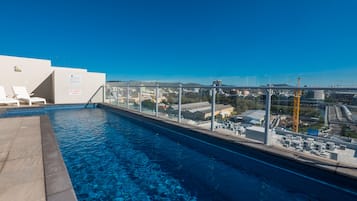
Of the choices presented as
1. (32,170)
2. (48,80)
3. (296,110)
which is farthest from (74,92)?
(296,110)

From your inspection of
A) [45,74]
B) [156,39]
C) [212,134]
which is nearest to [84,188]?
Result: [212,134]

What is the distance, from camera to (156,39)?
51.7 feet

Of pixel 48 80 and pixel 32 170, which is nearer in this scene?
pixel 32 170

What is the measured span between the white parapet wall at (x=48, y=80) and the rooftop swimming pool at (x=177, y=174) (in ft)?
22.6

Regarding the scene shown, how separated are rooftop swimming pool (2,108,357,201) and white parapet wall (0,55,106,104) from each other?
22.6 feet

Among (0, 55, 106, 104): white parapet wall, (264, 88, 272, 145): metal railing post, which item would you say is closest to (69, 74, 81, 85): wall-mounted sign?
(0, 55, 106, 104): white parapet wall

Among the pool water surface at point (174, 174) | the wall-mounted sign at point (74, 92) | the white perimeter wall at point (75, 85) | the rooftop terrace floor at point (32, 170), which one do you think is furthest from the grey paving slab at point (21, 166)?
the wall-mounted sign at point (74, 92)

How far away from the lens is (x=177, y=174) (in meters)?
2.62

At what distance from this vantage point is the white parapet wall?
9.22 metres

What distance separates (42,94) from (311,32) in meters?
17.8

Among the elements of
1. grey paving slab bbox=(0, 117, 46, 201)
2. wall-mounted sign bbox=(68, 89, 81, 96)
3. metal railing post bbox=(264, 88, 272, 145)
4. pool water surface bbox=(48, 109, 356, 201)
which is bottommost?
pool water surface bbox=(48, 109, 356, 201)

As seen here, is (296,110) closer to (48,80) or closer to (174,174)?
(174,174)

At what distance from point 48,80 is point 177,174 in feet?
36.9

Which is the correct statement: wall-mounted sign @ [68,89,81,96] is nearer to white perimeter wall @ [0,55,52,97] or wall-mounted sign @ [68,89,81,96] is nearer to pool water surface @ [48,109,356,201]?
white perimeter wall @ [0,55,52,97]
